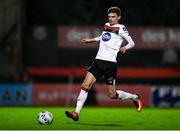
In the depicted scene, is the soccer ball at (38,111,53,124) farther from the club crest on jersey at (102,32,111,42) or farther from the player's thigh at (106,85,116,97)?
the club crest on jersey at (102,32,111,42)

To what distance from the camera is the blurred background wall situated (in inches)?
916

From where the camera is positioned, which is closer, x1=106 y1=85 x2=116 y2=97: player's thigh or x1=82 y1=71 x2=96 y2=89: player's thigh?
x1=82 y1=71 x2=96 y2=89: player's thigh

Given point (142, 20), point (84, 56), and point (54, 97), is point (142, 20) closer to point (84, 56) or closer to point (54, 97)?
point (84, 56)

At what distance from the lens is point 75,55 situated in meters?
24.8

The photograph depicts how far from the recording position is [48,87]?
76.5 feet

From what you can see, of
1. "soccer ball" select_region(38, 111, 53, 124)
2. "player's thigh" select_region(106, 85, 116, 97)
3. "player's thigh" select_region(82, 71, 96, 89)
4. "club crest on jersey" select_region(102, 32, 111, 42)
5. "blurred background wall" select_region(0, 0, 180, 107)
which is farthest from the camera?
"blurred background wall" select_region(0, 0, 180, 107)

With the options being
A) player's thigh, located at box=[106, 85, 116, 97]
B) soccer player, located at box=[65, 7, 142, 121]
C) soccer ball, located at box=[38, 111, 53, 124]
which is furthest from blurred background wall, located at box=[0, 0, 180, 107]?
soccer ball, located at box=[38, 111, 53, 124]

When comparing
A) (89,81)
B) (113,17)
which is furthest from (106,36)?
(89,81)

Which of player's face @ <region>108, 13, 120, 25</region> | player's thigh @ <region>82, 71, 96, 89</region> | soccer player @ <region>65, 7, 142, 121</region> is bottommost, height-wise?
player's thigh @ <region>82, 71, 96, 89</region>

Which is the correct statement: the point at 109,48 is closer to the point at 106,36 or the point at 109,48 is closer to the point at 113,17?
the point at 106,36

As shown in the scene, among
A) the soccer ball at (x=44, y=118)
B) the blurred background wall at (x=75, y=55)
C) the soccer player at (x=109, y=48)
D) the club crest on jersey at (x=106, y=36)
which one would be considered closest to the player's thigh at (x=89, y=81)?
the soccer player at (x=109, y=48)

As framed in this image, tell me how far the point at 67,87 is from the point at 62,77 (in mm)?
1519

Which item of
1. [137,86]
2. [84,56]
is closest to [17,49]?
[84,56]

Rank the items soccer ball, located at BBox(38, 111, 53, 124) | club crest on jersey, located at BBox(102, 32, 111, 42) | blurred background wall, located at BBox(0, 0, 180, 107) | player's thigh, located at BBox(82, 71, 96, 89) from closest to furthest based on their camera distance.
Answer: soccer ball, located at BBox(38, 111, 53, 124) < player's thigh, located at BBox(82, 71, 96, 89) < club crest on jersey, located at BBox(102, 32, 111, 42) < blurred background wall, located at BBox(0, 0, 180, 107)
